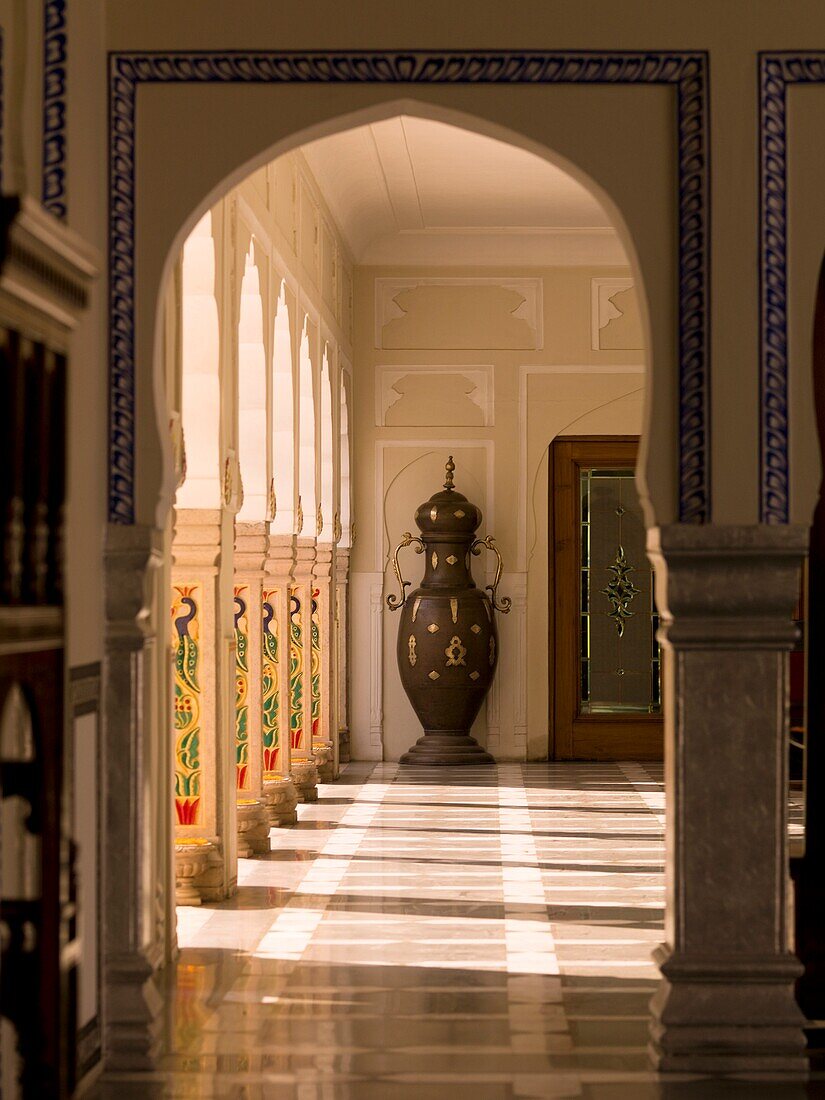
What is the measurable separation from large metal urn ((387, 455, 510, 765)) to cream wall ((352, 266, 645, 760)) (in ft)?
1.12

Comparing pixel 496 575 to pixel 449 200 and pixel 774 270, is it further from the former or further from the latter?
pixel 774 270

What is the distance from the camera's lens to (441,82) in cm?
440

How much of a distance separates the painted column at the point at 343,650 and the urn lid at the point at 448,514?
2.14 ft

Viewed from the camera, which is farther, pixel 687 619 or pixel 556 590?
pixel 556 590

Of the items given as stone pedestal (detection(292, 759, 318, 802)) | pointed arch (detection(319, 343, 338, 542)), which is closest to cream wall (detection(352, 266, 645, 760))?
pointed arch (detection(319, 343, 338, 542))

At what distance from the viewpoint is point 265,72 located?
4387 mm

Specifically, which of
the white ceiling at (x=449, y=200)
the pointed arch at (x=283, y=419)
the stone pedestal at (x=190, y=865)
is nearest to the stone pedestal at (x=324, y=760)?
the pointed arch at (x=283, y=419)

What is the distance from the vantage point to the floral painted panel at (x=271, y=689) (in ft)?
28.6

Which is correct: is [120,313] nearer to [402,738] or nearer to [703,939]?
[703,939]

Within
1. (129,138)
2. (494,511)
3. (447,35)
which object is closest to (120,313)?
(129,138)

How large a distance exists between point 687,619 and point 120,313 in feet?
5.64

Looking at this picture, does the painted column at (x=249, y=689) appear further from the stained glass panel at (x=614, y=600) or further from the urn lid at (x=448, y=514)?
the stained glass panel at (x=614, y=600)

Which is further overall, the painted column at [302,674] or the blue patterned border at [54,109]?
the painted column at [302,674]

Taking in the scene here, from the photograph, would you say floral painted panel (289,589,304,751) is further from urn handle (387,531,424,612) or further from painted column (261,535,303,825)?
urn handle (387,531,424,612)
